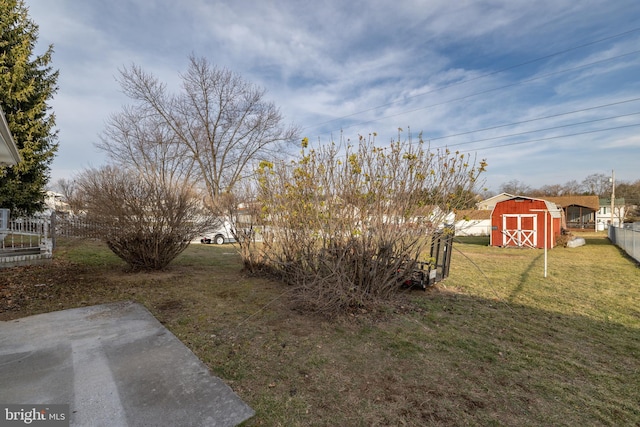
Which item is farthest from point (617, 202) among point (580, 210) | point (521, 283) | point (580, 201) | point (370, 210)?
point (370, 210)

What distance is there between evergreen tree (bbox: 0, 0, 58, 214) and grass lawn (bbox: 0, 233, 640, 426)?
5.91m

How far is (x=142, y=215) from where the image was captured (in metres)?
6.07

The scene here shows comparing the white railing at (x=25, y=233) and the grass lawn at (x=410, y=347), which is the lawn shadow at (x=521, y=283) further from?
the white railing at (x=25, y=233)

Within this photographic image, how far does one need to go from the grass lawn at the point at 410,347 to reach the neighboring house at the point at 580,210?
3219cm

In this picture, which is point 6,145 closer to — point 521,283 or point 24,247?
point 24,247

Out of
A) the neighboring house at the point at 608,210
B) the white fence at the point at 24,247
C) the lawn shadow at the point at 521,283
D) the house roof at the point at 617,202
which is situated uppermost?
the house roof at the point at 617,202

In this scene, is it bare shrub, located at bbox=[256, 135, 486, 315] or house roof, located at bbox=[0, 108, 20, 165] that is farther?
house roof, located at bbox=[0, 108, 20, 165]

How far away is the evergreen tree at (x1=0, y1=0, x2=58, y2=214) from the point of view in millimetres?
10359

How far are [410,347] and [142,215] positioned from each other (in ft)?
18.4

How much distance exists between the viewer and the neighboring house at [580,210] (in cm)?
3090

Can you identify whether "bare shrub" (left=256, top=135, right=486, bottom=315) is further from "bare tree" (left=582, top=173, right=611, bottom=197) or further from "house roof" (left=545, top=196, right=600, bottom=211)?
"bare tree" (left=582, top=173, right=611, bottom=197)

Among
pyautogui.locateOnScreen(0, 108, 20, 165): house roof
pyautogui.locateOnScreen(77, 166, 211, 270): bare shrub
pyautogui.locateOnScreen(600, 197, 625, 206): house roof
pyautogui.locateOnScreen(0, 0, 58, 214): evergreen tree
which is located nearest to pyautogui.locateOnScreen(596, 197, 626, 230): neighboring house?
pyautogui.locateOnScreen(600, 197, 625, 206): house roof

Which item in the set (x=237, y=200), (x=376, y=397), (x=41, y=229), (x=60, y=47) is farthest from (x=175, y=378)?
(x=60, y=47)

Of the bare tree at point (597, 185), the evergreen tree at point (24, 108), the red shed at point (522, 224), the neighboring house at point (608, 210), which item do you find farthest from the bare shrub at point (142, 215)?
the bare tree at point (597, 185)
